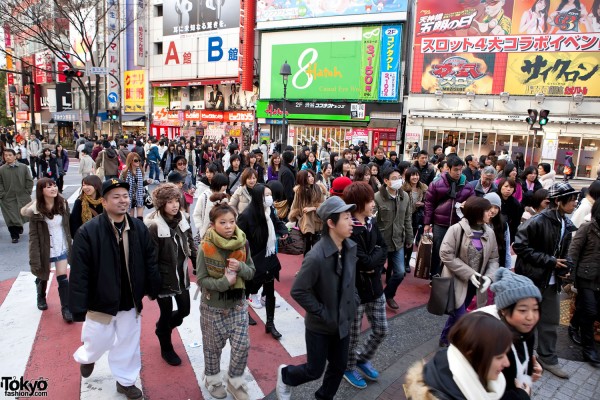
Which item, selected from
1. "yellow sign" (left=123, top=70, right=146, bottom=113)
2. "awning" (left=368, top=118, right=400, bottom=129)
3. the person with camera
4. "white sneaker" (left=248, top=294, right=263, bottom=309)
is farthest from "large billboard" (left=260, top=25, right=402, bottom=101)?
the person with camera

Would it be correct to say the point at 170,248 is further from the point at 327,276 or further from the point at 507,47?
the point at 507,47

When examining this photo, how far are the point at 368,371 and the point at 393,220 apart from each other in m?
2.12

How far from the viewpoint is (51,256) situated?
5105mm

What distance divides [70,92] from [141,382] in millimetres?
52476

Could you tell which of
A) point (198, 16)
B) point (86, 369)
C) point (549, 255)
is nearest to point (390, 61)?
point (198, 16)

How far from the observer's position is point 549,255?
14.2 ft

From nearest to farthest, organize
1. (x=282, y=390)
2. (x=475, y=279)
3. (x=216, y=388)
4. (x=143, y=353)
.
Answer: (x=282, y=390) → (x=216, y=388) → (x=475, y=279) → (x=143, y=353)

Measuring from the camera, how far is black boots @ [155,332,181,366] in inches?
166

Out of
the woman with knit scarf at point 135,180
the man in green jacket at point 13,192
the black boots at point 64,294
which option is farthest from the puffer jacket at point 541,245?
the man in green jacket at point 13,192

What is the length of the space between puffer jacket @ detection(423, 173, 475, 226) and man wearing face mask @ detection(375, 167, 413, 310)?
69cm

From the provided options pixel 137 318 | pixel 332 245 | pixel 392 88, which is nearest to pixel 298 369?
pixel 332 245

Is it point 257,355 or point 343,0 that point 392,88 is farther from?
point 257,355

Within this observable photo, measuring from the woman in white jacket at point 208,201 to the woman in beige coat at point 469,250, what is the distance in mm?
2770

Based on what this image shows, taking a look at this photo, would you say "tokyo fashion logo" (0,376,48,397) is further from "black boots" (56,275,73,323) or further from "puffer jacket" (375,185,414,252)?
"puffer jacket" (375,185,414,252)
